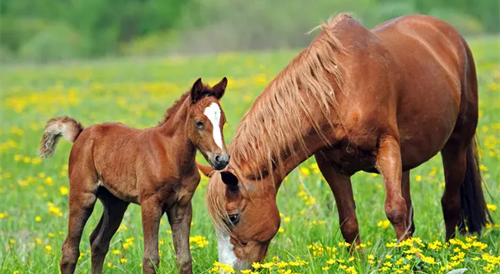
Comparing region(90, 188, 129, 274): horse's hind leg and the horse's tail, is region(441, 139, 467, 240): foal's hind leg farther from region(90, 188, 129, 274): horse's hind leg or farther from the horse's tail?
region(90, 188, 129, 274): horse's hind leg

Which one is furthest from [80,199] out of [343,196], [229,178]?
[343,196]

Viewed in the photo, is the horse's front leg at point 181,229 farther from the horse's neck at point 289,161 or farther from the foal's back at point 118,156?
the horse's neck at point 289,161

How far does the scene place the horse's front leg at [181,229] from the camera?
4.27 m

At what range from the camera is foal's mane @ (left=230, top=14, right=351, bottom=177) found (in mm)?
4547

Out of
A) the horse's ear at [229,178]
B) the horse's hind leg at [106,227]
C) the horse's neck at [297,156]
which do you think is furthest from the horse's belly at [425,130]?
the horse's hind leg at [106,227]

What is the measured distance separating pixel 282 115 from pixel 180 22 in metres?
49.8

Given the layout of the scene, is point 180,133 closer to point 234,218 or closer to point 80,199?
point 234,218

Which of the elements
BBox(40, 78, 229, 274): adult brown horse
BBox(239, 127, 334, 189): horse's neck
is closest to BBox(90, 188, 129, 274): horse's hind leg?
BBox(40, 78, 229, 274): adult brown horse

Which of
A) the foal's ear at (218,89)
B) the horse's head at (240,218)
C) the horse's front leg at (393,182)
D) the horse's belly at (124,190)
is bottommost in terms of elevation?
the horse's front leg at (393,182)

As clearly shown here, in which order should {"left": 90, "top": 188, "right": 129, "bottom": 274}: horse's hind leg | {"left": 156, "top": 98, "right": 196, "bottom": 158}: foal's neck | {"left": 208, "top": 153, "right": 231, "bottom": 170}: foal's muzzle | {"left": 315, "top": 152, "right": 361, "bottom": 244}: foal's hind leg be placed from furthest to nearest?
{"left": 315, "top": 152, "right": 361, "bottom": 244}: foal's hind leg < {"left": 90, "top": 188, "right": 129, "bottom": 274}: horse's hind leg < {"left": 156, "top": 98, "right": 196, "bottom": 158}: foal's neck < {"left": 208, "top": 153, "right": 231, "bottom": 170}: foal's muzzle

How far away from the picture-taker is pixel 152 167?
13.8 feet

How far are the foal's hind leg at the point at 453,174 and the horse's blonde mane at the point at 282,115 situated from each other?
1.97 metres

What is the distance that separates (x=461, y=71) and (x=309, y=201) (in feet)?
5.58

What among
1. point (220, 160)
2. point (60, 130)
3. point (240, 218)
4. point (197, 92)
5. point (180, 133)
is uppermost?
point (60, 130)
